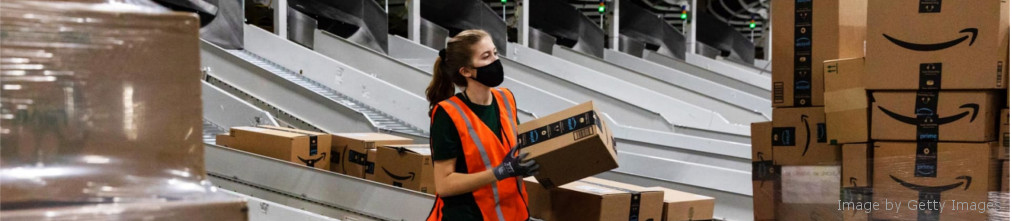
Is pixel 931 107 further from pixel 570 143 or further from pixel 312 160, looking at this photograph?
pixel 312 160

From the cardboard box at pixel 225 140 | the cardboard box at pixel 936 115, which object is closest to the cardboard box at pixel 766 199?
the cardboard box at pixel 936 115

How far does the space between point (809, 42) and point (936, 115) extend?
0.70 metres

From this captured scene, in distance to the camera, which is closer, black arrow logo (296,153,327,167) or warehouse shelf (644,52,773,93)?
black arrow logo (296,153,327,167)

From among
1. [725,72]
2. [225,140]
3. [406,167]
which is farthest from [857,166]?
[725,72]

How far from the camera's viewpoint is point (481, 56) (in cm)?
242

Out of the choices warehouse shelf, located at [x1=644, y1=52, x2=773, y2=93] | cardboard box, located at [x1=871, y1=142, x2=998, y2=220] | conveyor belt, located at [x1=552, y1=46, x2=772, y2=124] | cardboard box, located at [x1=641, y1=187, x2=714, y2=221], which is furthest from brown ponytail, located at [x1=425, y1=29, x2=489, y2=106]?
warehouse shelf, located at [x1=644, y1=52, x2=773, y2=93]

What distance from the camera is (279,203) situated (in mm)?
4336

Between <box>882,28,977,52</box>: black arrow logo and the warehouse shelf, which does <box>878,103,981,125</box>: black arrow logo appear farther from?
the warehouse shelf

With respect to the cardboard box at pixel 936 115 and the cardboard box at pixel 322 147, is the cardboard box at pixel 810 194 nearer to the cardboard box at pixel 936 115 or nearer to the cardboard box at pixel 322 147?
the cardboard box at pixel 936 115

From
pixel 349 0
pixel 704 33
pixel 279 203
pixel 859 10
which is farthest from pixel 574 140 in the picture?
pixel 704 33

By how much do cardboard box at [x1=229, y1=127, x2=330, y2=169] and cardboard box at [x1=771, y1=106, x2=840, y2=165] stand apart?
2.05 m

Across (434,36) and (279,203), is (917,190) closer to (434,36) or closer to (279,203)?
(279,203)

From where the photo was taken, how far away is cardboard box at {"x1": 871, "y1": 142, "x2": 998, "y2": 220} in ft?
9.45

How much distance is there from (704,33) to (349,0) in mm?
8100
